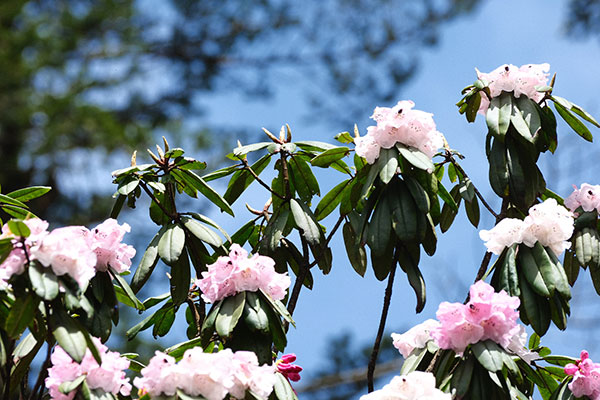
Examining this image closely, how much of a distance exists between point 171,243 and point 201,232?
0.09 m

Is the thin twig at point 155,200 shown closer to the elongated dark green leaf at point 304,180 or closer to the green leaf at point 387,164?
the elongated dark green leaf at point 304,180

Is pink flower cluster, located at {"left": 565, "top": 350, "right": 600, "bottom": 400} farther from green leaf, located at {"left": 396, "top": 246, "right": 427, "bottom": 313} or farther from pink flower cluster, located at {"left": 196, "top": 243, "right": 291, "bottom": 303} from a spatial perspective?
pink flower cluster, located at {"left": 196, "top": 243, "right": 291, "bottom": 303}

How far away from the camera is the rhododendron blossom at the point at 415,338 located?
185 cm

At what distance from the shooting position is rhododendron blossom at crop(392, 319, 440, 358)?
185 centimetres

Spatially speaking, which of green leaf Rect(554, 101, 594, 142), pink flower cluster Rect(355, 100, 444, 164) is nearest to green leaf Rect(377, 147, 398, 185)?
pink flower cluster Rect(355, 100, 444, 164)

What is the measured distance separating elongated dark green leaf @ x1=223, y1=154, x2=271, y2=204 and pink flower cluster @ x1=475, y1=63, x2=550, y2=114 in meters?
0.63

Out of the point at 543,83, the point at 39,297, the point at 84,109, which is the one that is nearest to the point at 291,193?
the point at 543,83

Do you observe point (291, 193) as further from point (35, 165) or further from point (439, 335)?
point (35, 165)

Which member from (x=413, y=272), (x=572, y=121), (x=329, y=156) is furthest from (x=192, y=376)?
(x=572, y=121)

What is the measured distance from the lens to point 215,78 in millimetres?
10844

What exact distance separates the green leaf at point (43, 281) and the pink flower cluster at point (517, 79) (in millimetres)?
1203

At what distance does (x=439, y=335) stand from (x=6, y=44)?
8778mm

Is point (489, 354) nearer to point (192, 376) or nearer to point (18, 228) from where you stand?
point (192, 376)

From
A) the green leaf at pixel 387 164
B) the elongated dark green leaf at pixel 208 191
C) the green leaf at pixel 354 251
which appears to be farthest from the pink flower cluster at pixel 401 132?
the elongated dark green leaf at pixel 208 191
